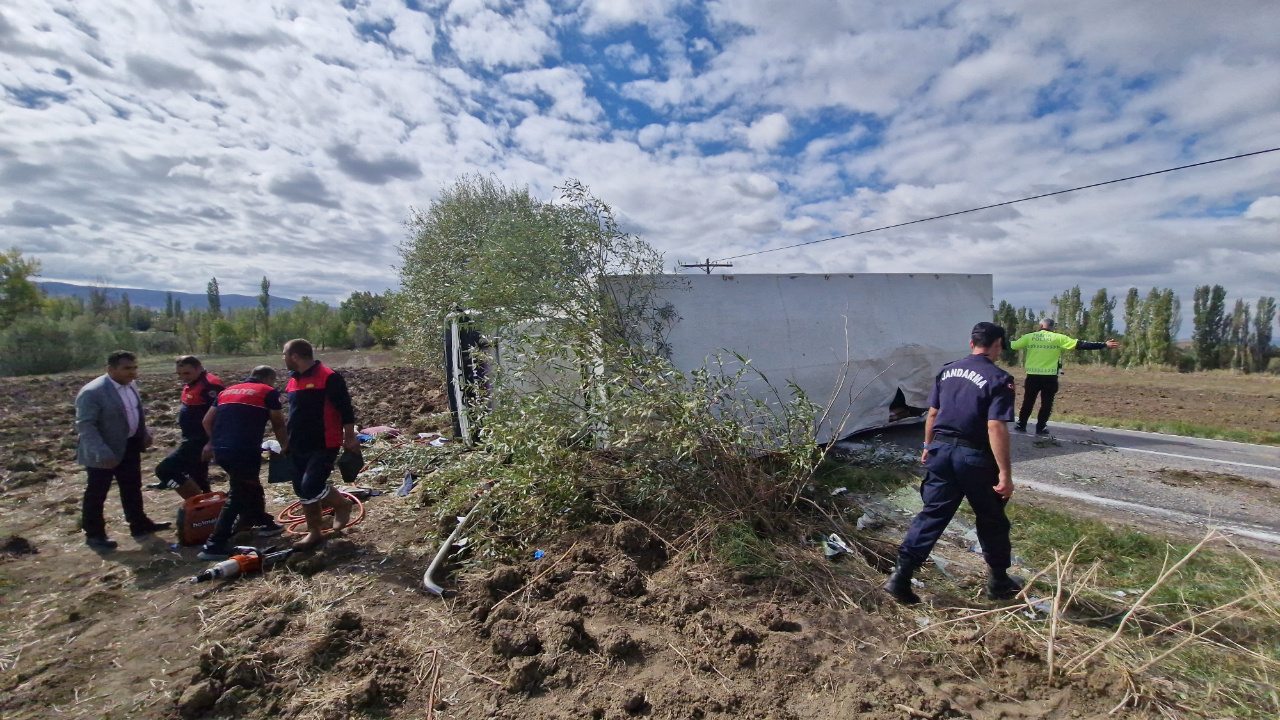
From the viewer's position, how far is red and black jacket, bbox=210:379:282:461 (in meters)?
4.70

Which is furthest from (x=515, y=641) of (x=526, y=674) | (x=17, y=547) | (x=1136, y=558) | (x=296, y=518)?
(x=17, y=547)

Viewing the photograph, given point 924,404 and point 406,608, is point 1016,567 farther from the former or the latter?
point 924,404

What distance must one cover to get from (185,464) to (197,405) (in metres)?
0.53

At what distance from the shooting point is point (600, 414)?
4723mm

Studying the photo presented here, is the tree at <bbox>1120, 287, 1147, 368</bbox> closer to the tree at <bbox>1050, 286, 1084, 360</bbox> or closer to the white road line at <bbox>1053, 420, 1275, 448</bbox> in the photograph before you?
the tree at <bbox>1050, 286, 1084, 360</bbox>

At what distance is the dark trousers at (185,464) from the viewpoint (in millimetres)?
5230

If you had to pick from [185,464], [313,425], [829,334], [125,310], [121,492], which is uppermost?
[125,310]

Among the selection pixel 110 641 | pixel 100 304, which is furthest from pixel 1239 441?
pixel 100 304

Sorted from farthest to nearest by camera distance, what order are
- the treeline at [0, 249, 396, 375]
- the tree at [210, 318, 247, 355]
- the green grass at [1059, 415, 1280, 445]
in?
the tree at [210, 318, 247, 355]
the treeline at [0, 249, 396, 375]
the green grass at [1059, 415, 1280, 445]

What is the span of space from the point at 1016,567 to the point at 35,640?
19.7ft

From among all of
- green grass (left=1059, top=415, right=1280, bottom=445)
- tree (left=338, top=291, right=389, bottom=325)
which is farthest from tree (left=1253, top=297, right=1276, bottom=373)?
tree (left=338, top=291, right=389, bottom=325)

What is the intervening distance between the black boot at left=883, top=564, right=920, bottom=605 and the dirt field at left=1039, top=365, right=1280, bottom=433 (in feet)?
30.9

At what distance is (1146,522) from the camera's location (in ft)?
15.6

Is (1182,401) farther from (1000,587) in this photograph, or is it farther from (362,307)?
(362,307)
